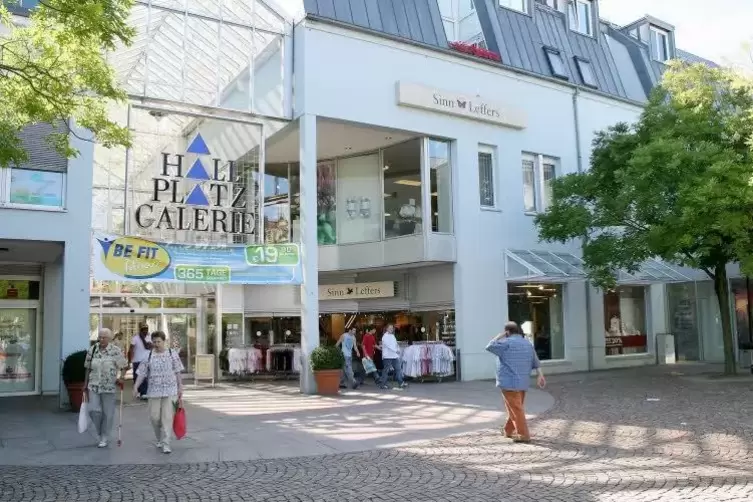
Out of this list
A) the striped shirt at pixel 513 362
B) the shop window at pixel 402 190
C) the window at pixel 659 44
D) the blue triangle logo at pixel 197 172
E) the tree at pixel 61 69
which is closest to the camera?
the tree at pixel 61 69

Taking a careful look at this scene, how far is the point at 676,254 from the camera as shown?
57.6ft

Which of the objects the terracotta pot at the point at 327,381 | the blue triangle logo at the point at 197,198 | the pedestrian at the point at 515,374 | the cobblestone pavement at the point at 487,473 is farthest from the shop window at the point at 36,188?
the pedestrian at the point at 515,374

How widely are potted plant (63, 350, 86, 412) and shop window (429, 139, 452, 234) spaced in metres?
9.41

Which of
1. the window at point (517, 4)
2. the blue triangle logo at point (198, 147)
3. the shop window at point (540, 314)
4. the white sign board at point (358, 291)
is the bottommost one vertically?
the shop window at point (540, 314)

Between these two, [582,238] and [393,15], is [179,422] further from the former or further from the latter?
[582,238]

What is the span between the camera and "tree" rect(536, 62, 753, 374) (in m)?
14.4

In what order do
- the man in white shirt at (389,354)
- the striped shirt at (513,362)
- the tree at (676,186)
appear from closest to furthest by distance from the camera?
the striped shirt at (513,362) < the tree at (676,186) < the man in white shirt at (389,354)

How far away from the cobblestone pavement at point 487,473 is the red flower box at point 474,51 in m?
11.7

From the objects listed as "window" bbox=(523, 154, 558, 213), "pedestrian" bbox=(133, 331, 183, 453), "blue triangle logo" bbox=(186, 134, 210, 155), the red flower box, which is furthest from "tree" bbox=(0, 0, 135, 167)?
"window" bbox=(523, 154, 558, 213)

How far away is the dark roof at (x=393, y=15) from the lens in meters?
17.2

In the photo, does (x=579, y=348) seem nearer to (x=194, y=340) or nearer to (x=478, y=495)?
(x=194, y=340)

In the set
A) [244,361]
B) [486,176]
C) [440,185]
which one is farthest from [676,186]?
[244,361]

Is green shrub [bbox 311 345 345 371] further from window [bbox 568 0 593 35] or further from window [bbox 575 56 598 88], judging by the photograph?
window [bbox 568 0 593 35]

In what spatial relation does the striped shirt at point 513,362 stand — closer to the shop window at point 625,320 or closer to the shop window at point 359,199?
the shop window at point 359,199
